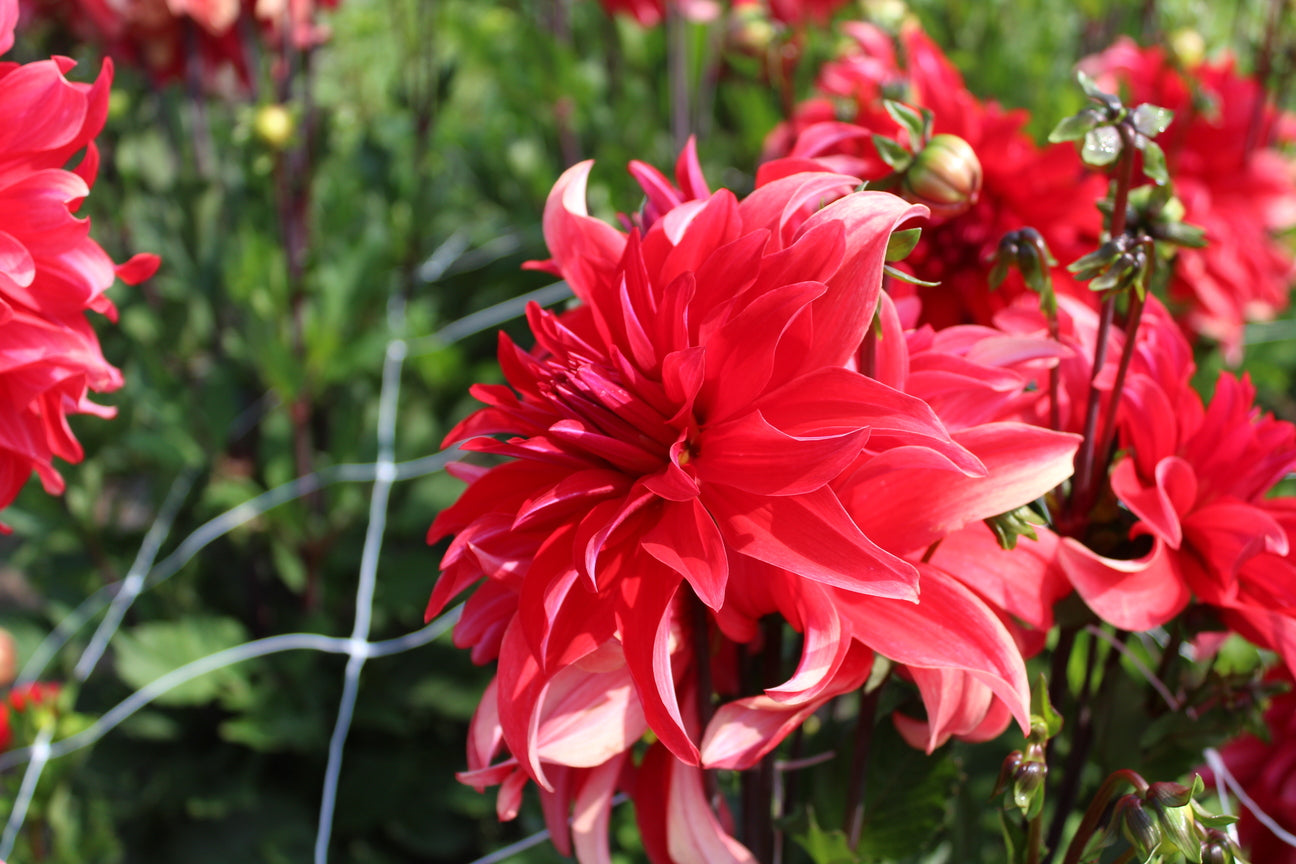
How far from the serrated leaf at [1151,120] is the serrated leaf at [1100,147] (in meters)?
0.01

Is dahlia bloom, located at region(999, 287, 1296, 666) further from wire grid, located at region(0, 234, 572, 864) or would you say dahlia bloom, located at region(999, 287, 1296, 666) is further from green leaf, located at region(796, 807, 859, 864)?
wire grid, located at region(0, 234, 572, 864)

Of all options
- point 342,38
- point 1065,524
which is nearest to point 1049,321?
point 1065,524

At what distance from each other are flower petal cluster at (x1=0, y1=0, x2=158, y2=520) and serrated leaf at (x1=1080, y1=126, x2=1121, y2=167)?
495 millimetres

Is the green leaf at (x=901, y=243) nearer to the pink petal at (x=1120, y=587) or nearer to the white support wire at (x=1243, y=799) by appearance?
the pink petal at (x=1120, y=587)

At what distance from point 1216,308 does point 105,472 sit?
1765 millimetres

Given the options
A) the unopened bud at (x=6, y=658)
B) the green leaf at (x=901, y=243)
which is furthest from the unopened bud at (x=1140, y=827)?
the unopened bud at (x=6, y=658)

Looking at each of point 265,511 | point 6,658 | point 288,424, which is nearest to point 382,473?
point 265,511

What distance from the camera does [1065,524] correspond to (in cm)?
56

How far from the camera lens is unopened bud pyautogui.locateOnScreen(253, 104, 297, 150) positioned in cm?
131

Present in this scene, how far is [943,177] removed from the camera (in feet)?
1.66

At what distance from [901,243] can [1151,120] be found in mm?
143

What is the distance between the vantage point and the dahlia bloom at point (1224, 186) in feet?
3.66

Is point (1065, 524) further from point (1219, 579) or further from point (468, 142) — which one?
point (468, 142)

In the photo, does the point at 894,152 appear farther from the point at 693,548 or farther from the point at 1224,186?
the point at 1224,186
